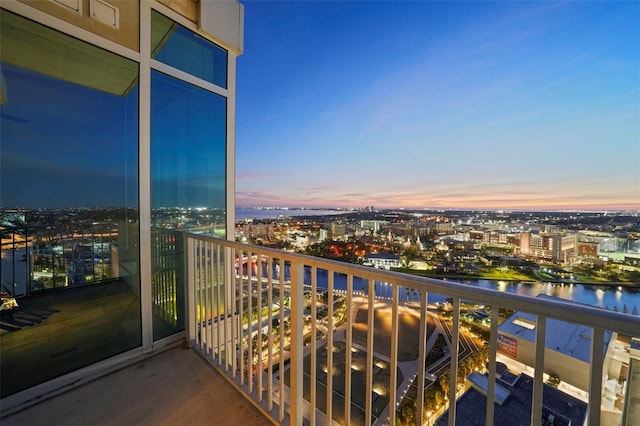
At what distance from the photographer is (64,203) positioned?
175 centimetres

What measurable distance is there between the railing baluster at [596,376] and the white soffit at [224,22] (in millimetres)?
3350

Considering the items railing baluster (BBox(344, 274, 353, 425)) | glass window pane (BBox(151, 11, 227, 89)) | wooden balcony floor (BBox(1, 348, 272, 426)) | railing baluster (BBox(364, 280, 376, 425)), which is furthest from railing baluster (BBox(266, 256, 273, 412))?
glass window pane (BBox(151, 11, 227, 89))

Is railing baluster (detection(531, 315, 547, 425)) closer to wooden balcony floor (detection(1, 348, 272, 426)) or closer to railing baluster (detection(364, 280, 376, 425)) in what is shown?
railing baluster (detection(364, 280, 376, 425))

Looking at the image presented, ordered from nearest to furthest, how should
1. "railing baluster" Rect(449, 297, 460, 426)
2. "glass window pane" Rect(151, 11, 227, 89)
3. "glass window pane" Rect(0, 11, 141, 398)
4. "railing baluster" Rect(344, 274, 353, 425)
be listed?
"railing baluster" Rect(449, 297, 460, 426), "railing baluster" Rect(344, 274, 353, 425), "glass window pane" Rect(0, 11, 141, 398), "glass window pane" Rect(151, 11, 227, 89)

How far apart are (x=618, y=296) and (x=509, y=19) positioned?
Answer: 4899 millimetres

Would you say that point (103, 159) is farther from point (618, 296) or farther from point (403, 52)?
point (403, 52)

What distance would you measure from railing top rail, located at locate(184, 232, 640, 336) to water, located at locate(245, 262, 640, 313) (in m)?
0.04

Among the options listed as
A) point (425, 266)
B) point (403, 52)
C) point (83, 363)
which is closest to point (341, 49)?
point (403, 52)

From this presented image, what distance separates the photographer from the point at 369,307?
0.96 metres

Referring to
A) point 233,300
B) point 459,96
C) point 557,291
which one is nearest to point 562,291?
point 557,291

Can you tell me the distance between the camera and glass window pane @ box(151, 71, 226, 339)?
219cm

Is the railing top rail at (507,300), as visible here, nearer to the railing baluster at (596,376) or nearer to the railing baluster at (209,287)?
the railing baluster at (596,376)

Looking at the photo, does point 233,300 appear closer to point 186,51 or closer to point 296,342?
point 296,342

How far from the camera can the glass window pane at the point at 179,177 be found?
2188 mm
